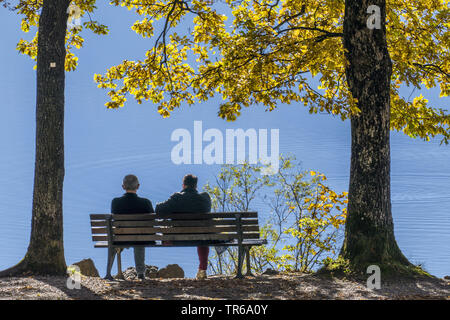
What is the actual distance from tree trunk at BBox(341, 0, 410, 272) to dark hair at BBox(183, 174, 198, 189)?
2990 mm

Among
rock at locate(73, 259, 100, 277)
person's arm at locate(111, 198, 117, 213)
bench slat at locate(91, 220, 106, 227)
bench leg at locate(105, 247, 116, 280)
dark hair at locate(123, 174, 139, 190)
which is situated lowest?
rock at locate(73, 259, 100, 277)

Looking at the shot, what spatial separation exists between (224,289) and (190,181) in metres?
2.29

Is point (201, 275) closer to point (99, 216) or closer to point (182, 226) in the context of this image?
point (182, 226)

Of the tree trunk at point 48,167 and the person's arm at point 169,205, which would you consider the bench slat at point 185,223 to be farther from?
the tree trunk at point 48,167

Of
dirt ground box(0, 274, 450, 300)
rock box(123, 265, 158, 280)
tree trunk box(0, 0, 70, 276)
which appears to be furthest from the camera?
rock box(123, 265, 158, 280)

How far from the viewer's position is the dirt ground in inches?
327

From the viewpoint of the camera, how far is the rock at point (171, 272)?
12.5 meters

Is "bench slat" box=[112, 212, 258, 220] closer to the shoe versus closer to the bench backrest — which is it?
the bench backrest

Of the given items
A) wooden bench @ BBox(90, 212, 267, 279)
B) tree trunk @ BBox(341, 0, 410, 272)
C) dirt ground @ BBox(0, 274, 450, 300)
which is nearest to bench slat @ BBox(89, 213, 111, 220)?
wooden bench @ BBox(90, 212, 267, 279)

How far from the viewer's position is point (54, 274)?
397 inches

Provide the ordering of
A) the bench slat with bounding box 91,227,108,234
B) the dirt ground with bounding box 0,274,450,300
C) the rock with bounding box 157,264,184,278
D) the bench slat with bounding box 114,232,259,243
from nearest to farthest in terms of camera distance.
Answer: the dirt ground with bounding box 0,274,450,300 → the bench slat with bounding box 114,232,259,243 → the bench slat with bounding box 91,227,108,234 → the rock with bounding box 157,264,184,278

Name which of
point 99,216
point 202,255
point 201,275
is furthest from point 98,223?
point 201,275

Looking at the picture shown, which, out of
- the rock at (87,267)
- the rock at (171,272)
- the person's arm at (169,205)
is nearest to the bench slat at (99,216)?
the person's arm at (169,205)
